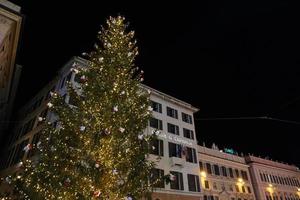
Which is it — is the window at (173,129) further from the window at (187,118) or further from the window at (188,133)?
the window at (187,118)

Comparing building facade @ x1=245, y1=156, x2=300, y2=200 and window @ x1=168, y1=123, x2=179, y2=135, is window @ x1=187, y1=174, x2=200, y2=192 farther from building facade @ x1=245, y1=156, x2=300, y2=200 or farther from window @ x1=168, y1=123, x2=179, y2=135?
building facade @ x1=245, y1=156, x2=300, y2=200

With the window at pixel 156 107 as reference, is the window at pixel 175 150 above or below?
below

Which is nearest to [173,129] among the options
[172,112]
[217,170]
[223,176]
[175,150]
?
[172,112]

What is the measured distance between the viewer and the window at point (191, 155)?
28930 millimetres

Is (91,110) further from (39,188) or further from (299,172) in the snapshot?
(299,172)

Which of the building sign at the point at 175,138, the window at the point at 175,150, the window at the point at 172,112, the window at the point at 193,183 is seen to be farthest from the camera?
the window at the point at 172,112

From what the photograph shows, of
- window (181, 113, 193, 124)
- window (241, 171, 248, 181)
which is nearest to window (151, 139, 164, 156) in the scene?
window (181, 113, 193, 124)

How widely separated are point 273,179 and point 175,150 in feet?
102

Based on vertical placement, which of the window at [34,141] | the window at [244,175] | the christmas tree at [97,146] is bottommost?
the christmas tree at [97,146]

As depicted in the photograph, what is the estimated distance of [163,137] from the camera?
90.9 feet

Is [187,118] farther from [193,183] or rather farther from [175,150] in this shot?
[193,183]

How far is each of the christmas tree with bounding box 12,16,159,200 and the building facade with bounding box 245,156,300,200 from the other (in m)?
39.3

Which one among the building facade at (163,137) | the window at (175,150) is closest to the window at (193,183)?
the building facade at (163,137)

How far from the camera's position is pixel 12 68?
2441cm
